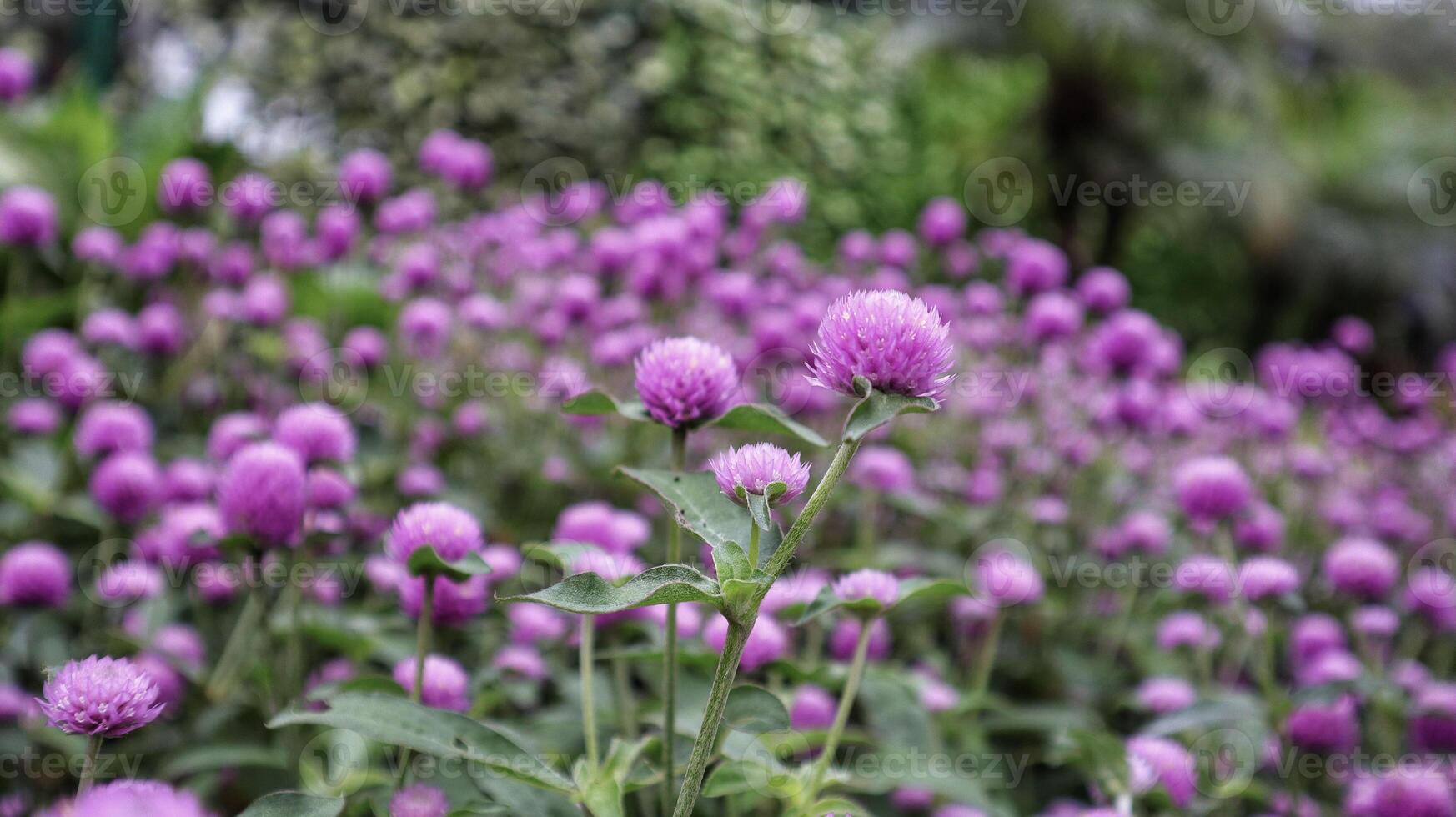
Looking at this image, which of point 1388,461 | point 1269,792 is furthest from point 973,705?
point 1388,461

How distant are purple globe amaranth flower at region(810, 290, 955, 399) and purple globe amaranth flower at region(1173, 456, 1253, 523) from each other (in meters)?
0.93

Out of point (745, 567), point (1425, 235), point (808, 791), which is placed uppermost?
point (745, 567)

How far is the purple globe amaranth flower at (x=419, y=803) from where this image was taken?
2.80 feet

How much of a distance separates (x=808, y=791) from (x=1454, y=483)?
247 cm

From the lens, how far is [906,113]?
6.84 metres

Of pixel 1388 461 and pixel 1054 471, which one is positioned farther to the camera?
pixel 1388 461

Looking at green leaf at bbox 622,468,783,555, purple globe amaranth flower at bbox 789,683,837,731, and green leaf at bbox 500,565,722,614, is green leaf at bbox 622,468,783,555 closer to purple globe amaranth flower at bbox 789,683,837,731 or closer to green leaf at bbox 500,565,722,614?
green leaf at bbox 500,565,722,614

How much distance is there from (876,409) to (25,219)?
1.91 m

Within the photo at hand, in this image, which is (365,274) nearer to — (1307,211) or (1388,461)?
(1388,461)

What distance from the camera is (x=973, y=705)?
4.74 ft

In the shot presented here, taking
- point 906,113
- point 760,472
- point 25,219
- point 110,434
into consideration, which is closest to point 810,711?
point 760,472

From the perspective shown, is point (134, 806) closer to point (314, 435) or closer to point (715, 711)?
point (715, 711)

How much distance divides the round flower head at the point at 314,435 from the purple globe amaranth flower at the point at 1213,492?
114 centimetres

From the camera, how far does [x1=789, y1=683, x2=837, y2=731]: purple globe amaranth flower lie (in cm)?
123
